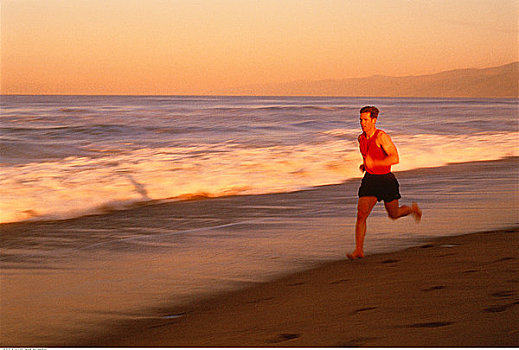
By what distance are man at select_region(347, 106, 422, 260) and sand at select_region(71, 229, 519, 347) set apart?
37 centimetres

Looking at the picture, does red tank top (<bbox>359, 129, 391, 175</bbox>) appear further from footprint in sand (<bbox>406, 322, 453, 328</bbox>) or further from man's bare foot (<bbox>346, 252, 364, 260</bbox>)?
footprint in sand (<bbox>406, 322, 453, 328</bbox>)

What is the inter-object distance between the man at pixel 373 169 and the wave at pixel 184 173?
392 centimetres

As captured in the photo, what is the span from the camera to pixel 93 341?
3658mm

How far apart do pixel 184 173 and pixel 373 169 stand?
20.6 ft

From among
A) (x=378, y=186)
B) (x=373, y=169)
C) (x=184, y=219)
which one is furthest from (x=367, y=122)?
(x=184, y=219)

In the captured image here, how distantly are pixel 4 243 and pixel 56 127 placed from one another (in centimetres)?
1965

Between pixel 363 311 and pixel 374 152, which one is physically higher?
pixel 374 152

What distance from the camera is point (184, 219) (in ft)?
24.5

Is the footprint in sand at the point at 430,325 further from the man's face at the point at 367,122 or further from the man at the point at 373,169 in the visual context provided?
the man's face at the point at 367,122

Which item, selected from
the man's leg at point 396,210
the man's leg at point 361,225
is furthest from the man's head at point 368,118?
the man's leg at point 396,210

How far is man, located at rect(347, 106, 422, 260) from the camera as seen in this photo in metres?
5.33

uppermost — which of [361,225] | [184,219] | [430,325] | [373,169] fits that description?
[184,219]

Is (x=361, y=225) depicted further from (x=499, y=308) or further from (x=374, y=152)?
(x=499, y=308)

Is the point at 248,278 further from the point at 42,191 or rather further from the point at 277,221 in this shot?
the point at 42,191
